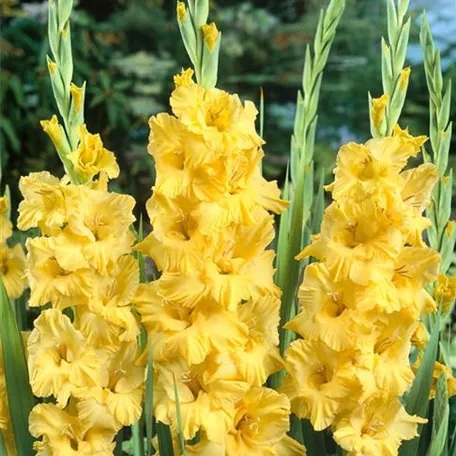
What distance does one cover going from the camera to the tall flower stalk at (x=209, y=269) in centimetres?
150

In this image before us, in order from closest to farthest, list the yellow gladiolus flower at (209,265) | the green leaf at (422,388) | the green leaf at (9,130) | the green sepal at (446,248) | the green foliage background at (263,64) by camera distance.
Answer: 1. the yellow gladiolus flower at (209,265)
2. the green leaf at (422,388)
3. the green sepal at (446,248)
4. the green leaf at (9,130)
5. the green foliage background at (263,64)

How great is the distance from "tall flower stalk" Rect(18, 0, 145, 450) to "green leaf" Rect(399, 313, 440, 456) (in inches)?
20.4

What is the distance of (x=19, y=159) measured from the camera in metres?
5.13

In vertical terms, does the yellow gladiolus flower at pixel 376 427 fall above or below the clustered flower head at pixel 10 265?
below

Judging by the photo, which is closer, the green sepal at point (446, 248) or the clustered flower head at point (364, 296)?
the clustered flower head at point (364, 296)

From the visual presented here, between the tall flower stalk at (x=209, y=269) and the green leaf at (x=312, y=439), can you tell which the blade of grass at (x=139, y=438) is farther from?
the green leaf at (x=312, y=439)

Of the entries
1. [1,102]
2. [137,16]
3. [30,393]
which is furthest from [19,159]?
[30,393]

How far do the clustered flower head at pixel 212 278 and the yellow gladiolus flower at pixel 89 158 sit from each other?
81 millimetres

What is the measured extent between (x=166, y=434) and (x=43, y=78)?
352cm

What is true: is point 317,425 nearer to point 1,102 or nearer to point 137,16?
point 1,102

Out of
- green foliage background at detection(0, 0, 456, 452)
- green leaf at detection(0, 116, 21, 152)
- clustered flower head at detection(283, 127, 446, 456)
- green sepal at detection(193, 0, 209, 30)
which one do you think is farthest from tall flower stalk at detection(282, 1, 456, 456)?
green foliage background at detection(0, 0, 456, 452)

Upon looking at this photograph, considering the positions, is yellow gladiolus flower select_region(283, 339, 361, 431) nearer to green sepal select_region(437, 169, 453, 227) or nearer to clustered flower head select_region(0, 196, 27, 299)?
green sepal select_region(437, 169, 453, 227)

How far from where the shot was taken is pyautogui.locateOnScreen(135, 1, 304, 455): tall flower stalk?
1.50 meters


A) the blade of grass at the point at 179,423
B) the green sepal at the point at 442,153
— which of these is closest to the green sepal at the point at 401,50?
the green sepal at the point at 442,153
